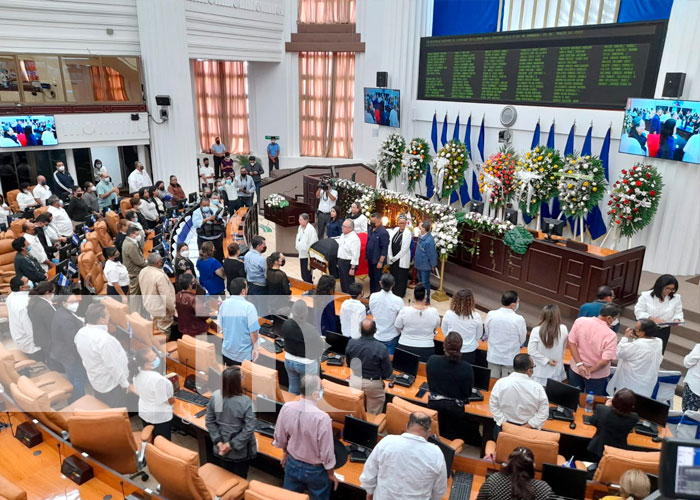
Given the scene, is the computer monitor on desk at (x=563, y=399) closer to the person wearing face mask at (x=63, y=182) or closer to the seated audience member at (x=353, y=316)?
the seated audience member at (x=353, y=316)

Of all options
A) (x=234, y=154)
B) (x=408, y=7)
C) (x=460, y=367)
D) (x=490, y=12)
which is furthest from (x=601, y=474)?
(x=234, y=154)

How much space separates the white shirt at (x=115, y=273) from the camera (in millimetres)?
7031

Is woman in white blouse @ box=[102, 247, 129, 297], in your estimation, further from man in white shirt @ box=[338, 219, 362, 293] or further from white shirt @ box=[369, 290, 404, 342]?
white shirt @ box=[369, 290, 404, 342]

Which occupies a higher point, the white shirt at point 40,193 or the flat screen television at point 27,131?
the flat screen television at point 27,131

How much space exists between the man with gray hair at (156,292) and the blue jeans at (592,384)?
15.3ft

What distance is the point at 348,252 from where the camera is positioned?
8312 mm

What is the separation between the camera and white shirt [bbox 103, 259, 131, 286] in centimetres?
703

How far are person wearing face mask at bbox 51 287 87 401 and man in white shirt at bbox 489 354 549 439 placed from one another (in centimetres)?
393

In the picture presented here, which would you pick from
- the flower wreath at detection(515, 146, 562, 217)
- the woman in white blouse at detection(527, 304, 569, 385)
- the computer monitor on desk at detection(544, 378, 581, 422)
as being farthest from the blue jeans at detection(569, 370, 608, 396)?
the flower wreath at detection(515, 146, 562, 217)

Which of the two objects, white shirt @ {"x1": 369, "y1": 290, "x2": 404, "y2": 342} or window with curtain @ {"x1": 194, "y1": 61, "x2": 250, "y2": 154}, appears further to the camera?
window with curtain @ {"x1": 194, "y1": 61, "x2": 250, "y2": 154}

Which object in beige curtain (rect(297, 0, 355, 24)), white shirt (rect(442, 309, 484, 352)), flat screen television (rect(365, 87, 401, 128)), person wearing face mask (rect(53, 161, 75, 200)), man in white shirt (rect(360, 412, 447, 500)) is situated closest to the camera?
man in white shirt (rect(360, 412, 447, 500))

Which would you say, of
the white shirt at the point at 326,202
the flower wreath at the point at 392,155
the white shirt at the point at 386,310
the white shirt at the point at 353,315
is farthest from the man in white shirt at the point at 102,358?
the flower wreath at the point at 392,155

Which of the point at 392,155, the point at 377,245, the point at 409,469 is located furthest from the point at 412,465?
the point at 392,155

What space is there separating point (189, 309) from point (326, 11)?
14340 mm
